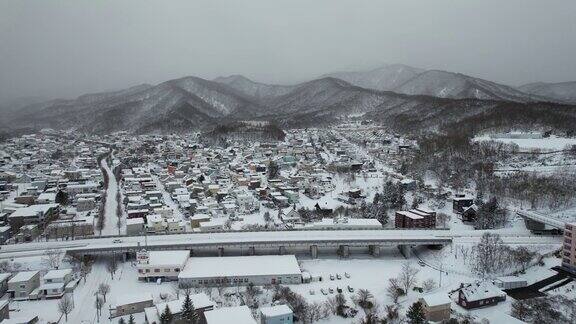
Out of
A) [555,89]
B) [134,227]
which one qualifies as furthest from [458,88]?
[134,227]

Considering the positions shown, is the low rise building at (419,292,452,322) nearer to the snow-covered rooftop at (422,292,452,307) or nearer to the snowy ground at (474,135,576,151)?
the snow-covered rooftop at (422,292,452,307)

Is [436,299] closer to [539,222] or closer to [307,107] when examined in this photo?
[539,222]

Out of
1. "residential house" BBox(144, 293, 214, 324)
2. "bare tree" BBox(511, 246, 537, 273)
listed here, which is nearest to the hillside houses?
"residential house" BBox(144, 293, 214, 324)

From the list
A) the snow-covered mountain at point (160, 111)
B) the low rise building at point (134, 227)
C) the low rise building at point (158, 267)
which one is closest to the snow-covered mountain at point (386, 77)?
the snow-covered mountain at point (160, 111)

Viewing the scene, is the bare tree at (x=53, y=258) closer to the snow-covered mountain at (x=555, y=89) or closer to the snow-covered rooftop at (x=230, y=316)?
the snow-covered rooftop at (x=230, y=316)

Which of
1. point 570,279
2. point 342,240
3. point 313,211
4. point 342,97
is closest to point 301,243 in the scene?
point 342,240

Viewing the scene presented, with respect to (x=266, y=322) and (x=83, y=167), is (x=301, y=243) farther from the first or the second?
(x=83, y=167)
